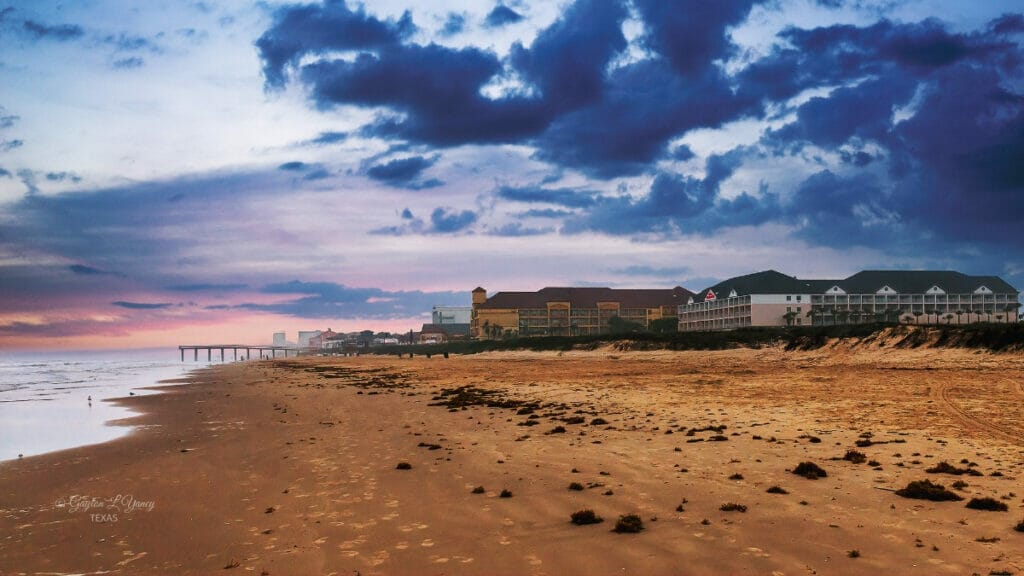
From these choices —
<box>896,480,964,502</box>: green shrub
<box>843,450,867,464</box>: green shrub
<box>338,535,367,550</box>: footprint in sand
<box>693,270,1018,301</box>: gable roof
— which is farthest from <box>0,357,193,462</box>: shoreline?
<box>693,270,1018,301</box>: gable roof

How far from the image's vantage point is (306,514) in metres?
9.98

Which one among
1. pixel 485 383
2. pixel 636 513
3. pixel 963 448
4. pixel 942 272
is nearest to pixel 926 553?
pixel 636 513

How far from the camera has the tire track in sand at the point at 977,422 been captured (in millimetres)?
14457

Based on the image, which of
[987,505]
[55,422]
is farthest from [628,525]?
[55,422]

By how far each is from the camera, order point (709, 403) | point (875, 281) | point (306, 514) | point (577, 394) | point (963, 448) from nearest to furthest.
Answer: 1. point (306, 514)
2. point (963, 448)
3. point (709, 403)
4. point (577, 394)
5. point (875, 281)

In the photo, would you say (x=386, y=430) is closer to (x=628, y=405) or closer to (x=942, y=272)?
(x=628, y=405)

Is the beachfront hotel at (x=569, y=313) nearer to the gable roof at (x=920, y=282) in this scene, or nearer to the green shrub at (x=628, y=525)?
the gable roof at (x=920, y=282)

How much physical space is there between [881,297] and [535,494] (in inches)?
6484

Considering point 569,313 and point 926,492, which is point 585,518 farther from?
point 569,313

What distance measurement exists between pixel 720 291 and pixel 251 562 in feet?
545

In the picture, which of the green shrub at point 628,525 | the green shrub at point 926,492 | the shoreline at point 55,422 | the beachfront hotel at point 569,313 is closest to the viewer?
the green shrub at point 628,525

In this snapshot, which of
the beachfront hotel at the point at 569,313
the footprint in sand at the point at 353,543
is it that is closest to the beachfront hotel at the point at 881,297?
the beachfront hotel at the point at 569,313

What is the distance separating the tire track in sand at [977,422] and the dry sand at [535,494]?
13 centimetres

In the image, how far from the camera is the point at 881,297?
149 meters
